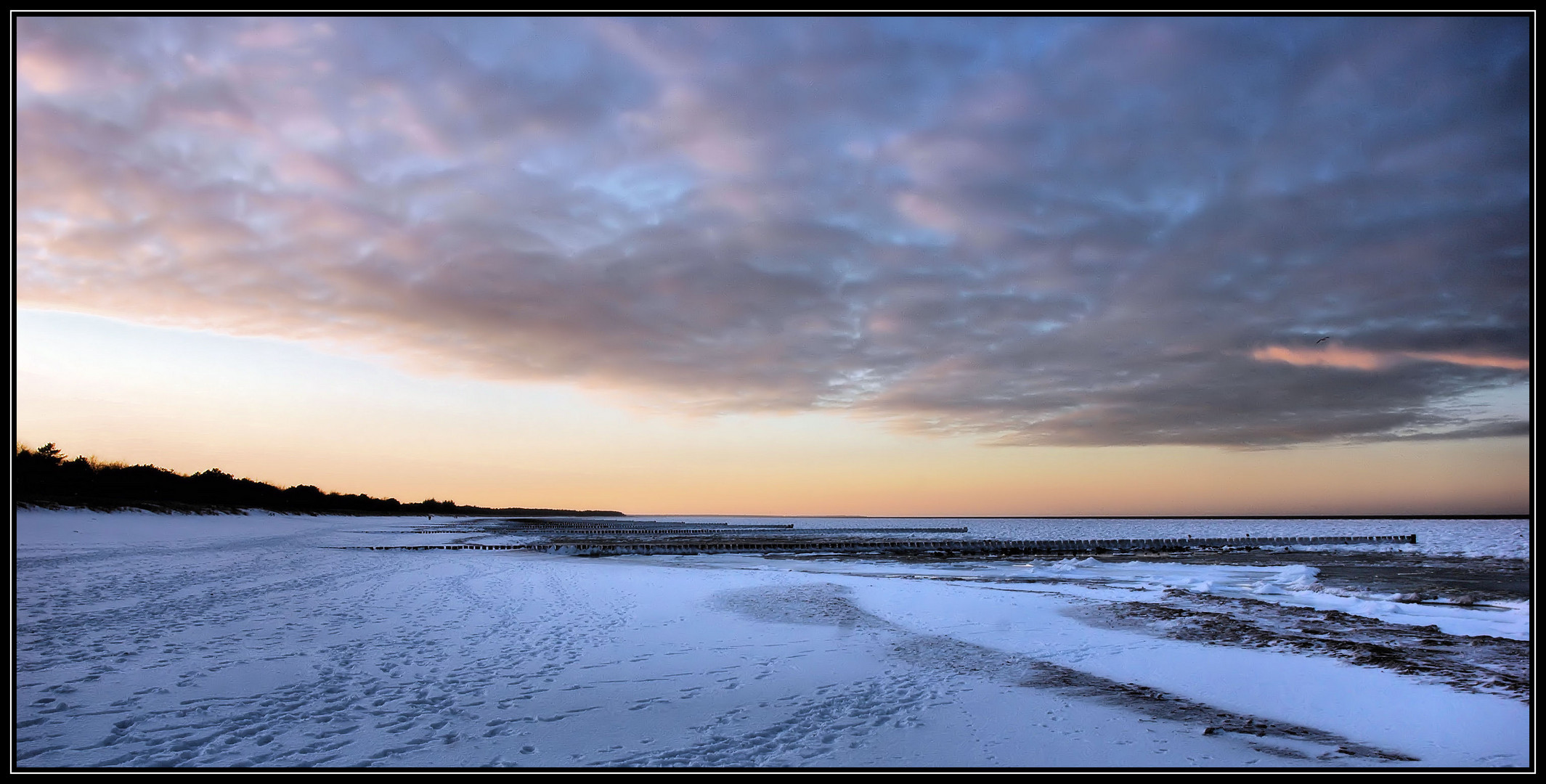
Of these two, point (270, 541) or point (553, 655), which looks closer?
point (553, 655)

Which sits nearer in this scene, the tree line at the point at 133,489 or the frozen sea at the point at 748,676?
the frozen sea at the point at 748,676

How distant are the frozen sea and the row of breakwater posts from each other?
22180 mm

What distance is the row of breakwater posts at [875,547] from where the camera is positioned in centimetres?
4256

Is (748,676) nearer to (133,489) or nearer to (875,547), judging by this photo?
(875,547)

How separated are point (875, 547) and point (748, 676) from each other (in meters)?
43.4

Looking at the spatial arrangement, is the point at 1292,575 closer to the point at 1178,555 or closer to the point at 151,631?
the point at 1178,555

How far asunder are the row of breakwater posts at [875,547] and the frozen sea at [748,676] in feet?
72.8

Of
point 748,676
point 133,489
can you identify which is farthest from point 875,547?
point 133,489

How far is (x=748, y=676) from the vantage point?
9.73 meters

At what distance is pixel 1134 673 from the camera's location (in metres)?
10.1

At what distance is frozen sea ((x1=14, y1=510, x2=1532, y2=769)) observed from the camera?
682 centimetres

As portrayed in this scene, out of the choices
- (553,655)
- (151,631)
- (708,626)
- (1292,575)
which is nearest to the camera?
(553,655)
